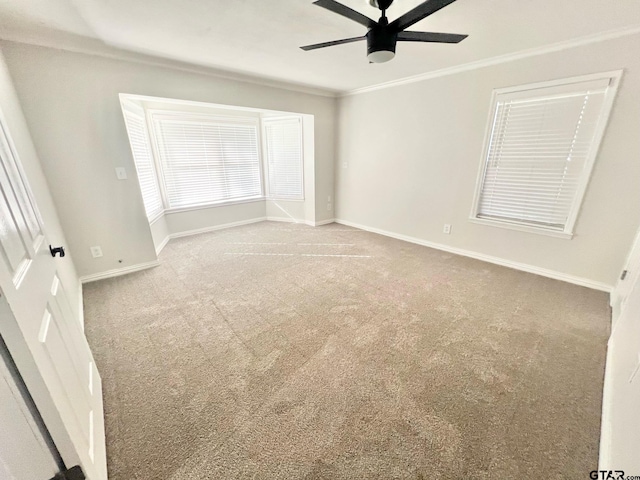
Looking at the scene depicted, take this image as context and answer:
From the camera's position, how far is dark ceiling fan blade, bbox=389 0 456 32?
4.46 ft

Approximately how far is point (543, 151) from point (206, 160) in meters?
4.84

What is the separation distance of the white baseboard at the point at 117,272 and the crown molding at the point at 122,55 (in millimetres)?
2214

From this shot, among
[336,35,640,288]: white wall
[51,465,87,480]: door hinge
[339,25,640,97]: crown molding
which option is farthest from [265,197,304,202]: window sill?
[51,465,87,480]: door hinge

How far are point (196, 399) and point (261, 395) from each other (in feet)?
1.25

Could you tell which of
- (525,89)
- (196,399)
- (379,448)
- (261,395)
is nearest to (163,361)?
(196,399)

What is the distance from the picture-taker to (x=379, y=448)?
123cm

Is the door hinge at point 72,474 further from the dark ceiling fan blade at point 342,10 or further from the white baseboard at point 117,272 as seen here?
the white baseboard at point 117,272

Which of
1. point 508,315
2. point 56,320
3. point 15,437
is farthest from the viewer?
point 508,315

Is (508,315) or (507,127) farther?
(507,127)

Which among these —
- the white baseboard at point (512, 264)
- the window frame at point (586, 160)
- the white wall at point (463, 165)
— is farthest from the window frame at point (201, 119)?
the window frame at point (586, 160)

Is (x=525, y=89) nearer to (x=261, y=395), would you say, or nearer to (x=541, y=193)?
(x=541, y=193)

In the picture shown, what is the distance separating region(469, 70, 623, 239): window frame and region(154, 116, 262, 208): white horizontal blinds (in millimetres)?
3916

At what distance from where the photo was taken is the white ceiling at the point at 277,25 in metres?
1.78

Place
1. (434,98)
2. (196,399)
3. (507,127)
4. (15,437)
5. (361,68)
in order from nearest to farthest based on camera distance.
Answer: (15,437), (196,399), (507,127), (361,68), (434,98)
